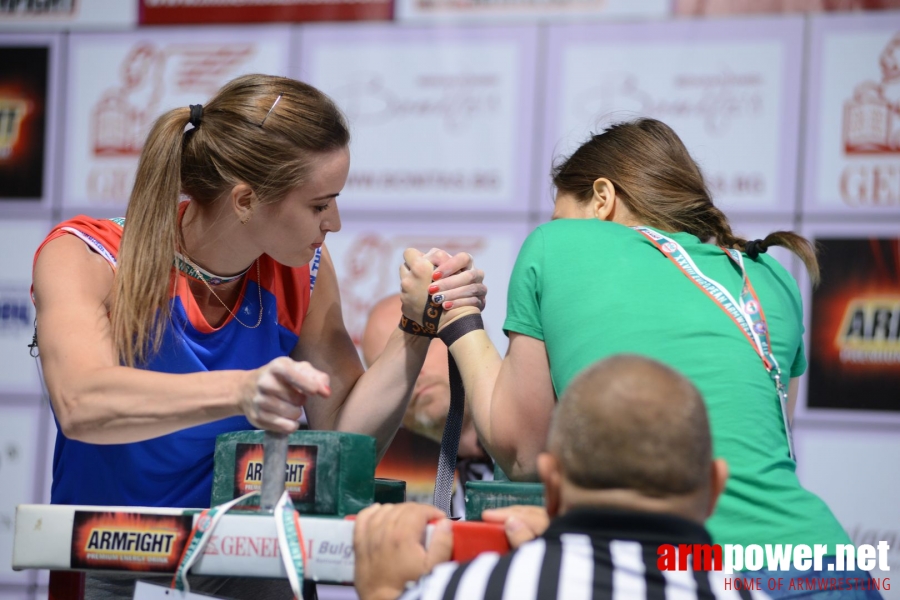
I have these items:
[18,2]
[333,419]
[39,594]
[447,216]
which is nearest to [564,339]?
[333,419]

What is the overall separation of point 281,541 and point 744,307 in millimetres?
828

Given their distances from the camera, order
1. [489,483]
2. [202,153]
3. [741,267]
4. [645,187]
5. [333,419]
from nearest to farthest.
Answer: [489,483]
[741,267]
[645,187]
[202,153]
[333,419]

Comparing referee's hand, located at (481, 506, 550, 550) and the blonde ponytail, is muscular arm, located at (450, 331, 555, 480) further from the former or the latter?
the blonde ponytail

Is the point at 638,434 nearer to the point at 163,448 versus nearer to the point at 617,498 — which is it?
the point at 617,498

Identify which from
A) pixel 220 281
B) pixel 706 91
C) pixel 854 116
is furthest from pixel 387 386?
pixel 854 116

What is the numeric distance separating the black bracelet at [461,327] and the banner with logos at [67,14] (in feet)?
9.05

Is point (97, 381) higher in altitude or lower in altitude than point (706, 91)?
lower

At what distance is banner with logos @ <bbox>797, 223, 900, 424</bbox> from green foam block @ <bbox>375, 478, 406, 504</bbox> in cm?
223

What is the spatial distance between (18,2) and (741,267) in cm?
353

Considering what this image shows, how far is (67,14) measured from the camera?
387 cm

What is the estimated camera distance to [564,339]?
1475mm

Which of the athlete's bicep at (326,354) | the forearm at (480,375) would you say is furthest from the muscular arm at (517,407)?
the athlete's bicep at (326,354)

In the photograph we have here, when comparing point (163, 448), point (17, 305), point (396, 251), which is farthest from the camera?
point (17, 305)

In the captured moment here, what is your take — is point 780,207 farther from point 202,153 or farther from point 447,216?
point 202,153
